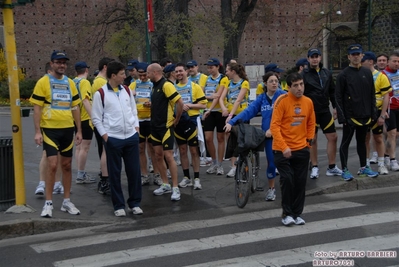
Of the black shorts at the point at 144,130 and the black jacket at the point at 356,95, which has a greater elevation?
the black jacket at the point at 356,95

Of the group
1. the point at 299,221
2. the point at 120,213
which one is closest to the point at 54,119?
the point at 120,213

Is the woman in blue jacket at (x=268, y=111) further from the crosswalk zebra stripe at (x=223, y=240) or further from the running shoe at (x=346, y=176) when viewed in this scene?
the running shoe at (x=346, y=176)

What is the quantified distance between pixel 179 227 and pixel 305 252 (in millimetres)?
1903

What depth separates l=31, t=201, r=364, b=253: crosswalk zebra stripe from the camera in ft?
22.8

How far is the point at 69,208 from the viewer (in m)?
8.18

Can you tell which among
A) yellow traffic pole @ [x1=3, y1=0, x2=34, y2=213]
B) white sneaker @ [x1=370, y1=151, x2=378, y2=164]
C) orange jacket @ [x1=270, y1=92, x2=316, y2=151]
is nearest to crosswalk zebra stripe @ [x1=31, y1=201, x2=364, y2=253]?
orange jacket @ [x1=270, y1=92, x2=316, y2=151]

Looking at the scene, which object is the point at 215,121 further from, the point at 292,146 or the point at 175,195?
the point at 292,146

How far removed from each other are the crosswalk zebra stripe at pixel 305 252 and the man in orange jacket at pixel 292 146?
1.01 m

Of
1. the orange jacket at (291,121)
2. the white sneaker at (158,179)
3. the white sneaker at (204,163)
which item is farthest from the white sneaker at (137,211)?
the white sneaker at (204,163)

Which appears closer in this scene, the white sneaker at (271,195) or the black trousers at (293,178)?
the black trousers at (293,178)

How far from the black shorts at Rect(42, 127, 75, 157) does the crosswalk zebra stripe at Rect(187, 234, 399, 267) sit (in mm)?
2992

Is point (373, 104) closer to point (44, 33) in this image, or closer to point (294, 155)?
point (294, 155)

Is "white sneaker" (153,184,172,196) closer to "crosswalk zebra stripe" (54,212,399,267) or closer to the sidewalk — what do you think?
the sidewalk

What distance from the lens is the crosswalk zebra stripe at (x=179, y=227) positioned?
22.8 feet
